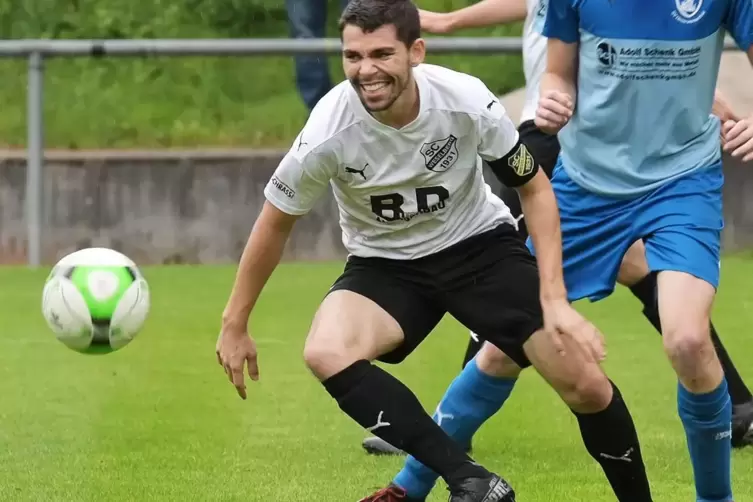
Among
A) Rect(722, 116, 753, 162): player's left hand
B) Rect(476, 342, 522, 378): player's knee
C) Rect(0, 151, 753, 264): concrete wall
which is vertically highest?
Rect(722, 116, 753, 162): player's left hand

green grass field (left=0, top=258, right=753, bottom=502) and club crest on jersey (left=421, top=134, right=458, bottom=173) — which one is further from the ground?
club crest on jersey (left=421, top=134, right=458, bottom=173)

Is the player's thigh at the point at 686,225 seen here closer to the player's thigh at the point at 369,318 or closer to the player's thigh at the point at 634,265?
the player's thigh at the point at 634,265

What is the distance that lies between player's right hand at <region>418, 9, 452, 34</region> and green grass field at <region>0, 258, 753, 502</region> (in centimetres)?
149

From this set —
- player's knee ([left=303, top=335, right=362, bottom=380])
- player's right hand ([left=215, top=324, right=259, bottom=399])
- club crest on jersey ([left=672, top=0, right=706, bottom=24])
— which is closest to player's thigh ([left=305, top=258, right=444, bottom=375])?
player's knee ([left=303, top=335, right=362, bottom=380])

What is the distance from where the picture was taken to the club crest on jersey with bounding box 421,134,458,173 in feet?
14.3

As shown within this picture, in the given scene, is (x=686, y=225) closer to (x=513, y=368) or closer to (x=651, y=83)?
(x=651, y=83)

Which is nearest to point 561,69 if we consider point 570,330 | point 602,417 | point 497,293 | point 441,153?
point 441,153

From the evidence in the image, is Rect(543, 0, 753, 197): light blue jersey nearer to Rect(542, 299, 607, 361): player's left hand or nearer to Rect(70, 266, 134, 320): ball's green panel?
Rect(542, 299, 607, 361): player's left hand

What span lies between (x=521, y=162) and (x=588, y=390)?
2.21 feet

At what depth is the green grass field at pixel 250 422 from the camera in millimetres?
4738

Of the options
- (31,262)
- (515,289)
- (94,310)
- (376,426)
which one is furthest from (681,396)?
(31,262)

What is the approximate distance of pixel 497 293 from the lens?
4.40 metres

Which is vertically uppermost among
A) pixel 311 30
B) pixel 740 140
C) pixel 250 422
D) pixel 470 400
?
pixel 740 140

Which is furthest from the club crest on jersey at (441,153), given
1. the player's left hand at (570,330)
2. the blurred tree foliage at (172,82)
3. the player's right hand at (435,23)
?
the blurred tree foliage at (172,82)
